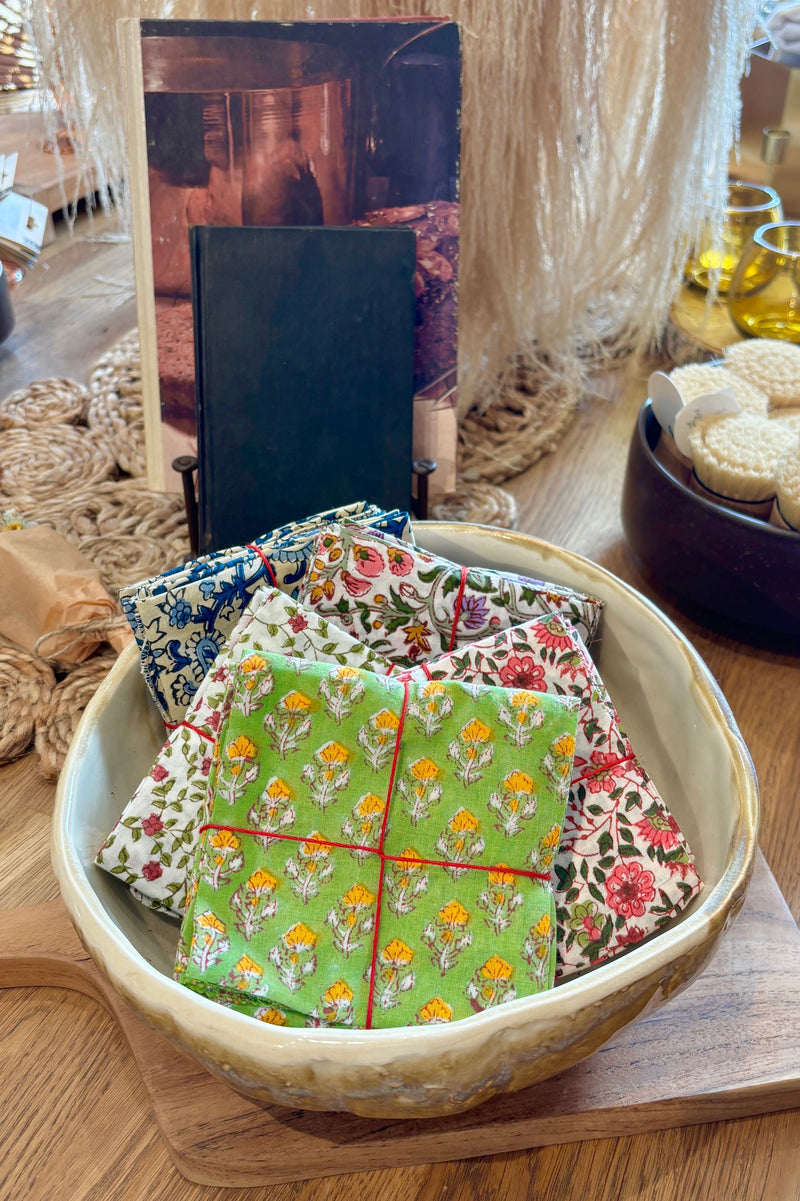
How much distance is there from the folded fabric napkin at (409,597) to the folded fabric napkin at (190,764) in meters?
0.02

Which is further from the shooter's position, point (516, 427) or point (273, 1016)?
point (516, 427)

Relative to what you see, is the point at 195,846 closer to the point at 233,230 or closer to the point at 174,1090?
the point at 174,1090

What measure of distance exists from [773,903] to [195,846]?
273 millimetres

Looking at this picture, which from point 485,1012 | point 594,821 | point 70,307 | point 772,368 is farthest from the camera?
point 70,307

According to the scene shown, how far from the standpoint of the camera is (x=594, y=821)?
402mm

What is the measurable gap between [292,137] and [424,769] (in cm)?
42

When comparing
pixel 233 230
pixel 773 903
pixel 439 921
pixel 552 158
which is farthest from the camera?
pixel 552 158

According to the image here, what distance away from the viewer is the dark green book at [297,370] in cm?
59

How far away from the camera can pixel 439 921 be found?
36 centimetres

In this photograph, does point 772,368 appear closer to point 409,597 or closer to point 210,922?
point 409,597

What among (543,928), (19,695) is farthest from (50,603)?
(543,928)

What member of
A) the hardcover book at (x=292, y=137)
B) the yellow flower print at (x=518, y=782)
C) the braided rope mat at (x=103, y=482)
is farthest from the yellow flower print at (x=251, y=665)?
the hardcover book at (x=292, y=137)

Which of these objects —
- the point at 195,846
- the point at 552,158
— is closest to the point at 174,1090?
the point at 195,846

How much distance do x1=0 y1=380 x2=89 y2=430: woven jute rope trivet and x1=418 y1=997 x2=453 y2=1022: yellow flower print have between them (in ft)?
2.01
